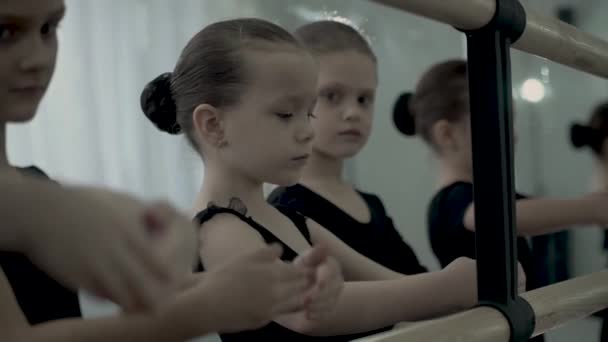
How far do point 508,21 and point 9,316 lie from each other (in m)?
0.33

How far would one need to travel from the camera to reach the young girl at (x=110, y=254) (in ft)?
0.49

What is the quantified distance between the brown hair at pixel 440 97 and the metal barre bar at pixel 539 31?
0.30 metres

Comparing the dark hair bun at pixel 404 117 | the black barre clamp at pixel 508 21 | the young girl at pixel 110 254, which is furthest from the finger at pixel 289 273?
the dark hair bun at pixel 404 117

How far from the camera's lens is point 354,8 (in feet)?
4.56

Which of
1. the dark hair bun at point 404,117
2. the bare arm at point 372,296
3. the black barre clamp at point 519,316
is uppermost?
the dark hair bun at point 404,117

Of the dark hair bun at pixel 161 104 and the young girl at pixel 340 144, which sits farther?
the young girl at pixel 340 144

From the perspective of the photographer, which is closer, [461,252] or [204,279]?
[204,279]

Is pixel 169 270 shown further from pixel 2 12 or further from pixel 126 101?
pixel 126 101

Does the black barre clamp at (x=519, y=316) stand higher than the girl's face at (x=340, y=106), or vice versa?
the girl's face at (x=340, y=106)

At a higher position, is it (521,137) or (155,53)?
(155,53)

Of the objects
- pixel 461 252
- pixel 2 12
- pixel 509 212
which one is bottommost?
pixel 461 252

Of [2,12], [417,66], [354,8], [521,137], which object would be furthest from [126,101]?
[2,12]

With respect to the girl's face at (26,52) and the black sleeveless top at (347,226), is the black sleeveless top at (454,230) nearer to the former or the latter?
the black sleeveless top at (347,226)

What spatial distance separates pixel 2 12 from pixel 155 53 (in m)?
1.07
